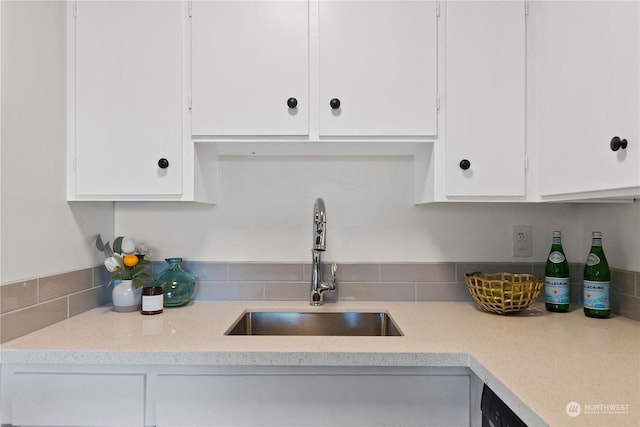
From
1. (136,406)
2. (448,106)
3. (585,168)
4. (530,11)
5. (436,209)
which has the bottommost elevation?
(136,406)

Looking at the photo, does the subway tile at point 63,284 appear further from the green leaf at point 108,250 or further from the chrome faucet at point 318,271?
the chrome faucet at point 318,271

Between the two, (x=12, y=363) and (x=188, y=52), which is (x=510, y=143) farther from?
(x=12, y=363)

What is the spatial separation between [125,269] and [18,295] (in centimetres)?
38

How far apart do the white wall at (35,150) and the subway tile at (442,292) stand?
135 cm

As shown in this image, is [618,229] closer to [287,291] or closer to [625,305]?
[625,305]

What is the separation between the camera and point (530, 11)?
1407 millimetres

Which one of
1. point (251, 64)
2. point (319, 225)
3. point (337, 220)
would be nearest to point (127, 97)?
point (251, 64)

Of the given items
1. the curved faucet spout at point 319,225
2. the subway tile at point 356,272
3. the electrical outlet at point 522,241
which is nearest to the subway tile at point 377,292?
the subway tile at point 356,272

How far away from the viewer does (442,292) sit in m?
1.68

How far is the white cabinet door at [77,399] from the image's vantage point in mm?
1096

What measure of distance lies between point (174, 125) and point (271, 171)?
1.49 ft

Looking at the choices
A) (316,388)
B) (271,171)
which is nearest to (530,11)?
(271,171)

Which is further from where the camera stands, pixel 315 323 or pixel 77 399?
pixel 315 323

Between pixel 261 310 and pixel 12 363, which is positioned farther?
pixel 261 310
